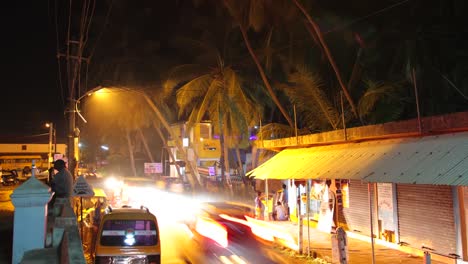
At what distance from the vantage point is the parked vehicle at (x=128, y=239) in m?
9.23

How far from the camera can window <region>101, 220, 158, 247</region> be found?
31.3ft

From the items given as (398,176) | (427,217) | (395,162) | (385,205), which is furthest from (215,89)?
(398,176)

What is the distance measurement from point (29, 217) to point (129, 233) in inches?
126

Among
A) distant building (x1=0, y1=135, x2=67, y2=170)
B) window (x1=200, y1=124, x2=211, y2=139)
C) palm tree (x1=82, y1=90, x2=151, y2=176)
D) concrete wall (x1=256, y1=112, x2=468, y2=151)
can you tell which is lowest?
concrete wall (x1=256, y1=112, x2=468, y2=151)

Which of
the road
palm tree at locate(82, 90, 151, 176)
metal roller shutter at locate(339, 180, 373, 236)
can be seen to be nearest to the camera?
the road

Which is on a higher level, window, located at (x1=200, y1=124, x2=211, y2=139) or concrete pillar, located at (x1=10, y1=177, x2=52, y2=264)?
window, located at (x1=200, y1=124, x2=211, y2=139)

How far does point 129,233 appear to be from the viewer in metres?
9.64

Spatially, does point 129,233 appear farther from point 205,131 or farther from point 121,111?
point 205,131

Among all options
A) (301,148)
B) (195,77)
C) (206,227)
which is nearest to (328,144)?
(301,148)

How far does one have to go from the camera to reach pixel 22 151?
55.2 m

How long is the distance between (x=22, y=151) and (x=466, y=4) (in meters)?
53.0

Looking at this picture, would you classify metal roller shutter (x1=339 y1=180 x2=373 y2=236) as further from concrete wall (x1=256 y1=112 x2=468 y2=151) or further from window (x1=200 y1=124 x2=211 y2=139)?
window (x1=200 y1=124 x2=211 y2=139)

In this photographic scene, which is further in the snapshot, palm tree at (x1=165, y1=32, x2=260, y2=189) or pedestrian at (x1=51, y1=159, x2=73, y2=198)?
palm tree at (x1=165, y1=32, x2=260, y2=189)

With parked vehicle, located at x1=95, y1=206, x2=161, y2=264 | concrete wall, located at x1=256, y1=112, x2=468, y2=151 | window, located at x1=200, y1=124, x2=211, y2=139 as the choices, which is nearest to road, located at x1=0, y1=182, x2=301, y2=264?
parked vehicle, located at x1=95, y1=206, x2=161, y2=264
